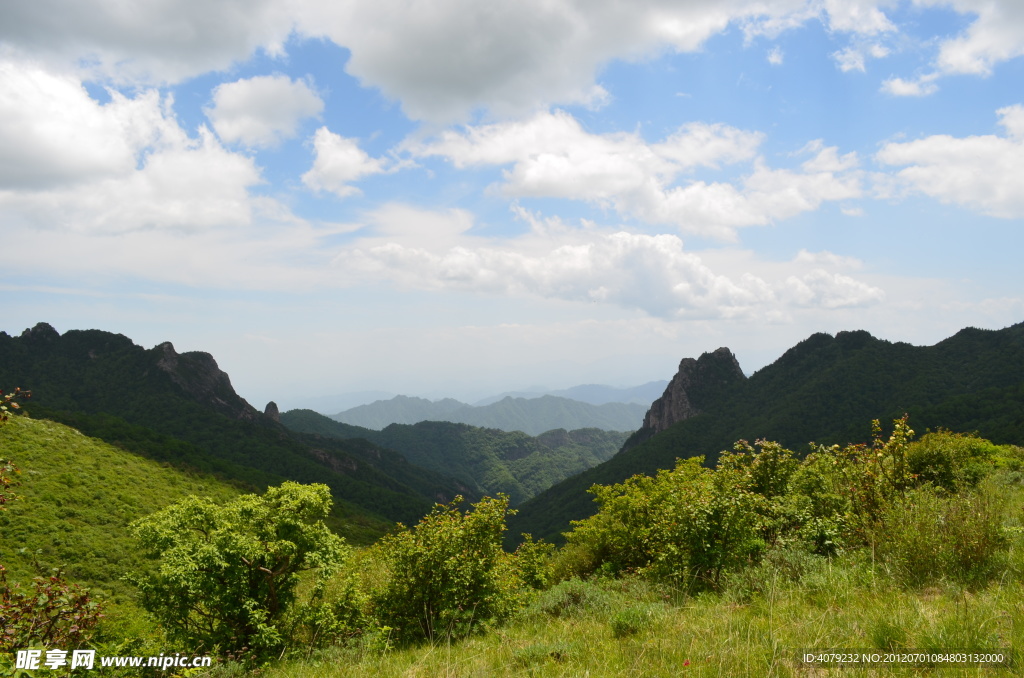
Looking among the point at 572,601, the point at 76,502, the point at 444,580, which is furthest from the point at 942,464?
the point at 76,502

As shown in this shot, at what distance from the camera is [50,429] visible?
50.0 m

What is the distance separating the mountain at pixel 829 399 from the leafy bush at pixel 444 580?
241 feet

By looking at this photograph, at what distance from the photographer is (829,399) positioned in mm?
109000

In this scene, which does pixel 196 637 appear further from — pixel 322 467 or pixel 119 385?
pixel 119 385

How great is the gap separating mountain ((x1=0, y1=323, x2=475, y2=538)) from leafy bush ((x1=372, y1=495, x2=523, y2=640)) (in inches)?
3110

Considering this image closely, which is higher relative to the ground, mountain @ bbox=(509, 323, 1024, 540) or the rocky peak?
the rocky peak

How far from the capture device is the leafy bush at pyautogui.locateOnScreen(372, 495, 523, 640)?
10828 mm

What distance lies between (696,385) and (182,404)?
156 meters

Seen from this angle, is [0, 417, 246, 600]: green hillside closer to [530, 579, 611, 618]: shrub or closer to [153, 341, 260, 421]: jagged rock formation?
[530, 579, 611, 618]: shrub

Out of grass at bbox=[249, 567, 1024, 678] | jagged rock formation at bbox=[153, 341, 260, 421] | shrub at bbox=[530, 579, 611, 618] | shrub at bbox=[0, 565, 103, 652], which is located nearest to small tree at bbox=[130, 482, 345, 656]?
shrub at bbox=[0, 565, 103, 652]

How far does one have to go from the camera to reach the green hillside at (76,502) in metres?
30.3

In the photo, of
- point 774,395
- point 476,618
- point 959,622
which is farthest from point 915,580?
point 774,395

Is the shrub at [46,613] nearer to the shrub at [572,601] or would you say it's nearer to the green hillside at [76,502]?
the shrub at [572,601]

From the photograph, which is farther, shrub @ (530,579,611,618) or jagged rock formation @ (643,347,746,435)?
jagged rock formation @ (643,347,746,435)
